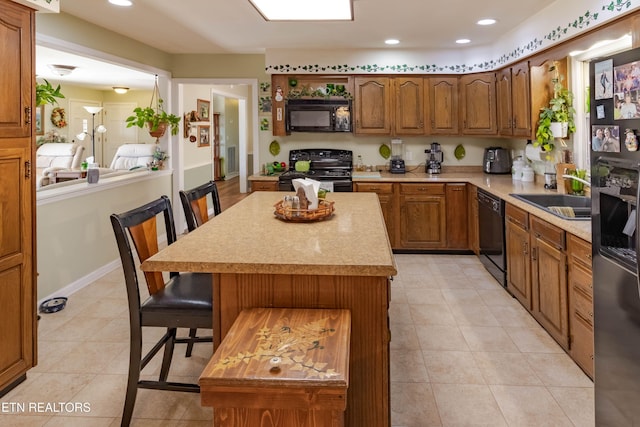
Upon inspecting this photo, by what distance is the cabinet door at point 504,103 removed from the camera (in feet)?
14.9

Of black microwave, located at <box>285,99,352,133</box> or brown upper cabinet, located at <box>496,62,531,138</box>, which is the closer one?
brown upper cabinet, located at <box>496,62,531,138</box>

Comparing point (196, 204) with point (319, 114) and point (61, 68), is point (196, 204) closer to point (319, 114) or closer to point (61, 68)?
point (319, 114)

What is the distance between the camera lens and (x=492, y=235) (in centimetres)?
413

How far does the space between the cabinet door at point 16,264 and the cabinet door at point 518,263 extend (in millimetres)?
3221

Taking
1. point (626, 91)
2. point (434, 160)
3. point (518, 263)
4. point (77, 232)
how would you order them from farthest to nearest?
point (434, 160)
point (77, 232)
point (518, 263)
point (626, 91)

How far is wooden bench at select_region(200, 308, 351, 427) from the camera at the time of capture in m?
1.16

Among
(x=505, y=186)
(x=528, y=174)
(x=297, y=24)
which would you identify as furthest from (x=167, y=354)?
(x=528, y=174)

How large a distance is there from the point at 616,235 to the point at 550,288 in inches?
50.3

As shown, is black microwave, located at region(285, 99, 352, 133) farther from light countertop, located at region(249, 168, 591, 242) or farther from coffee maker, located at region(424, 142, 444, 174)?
coffee maker, located at region(424, 142, 444, 174)

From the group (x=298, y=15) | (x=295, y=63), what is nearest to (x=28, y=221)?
(x=298, y=15)

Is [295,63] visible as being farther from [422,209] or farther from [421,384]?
[421,384]

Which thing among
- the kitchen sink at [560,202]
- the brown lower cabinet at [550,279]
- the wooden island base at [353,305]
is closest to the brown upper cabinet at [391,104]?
the kitchen sink at [560,202]

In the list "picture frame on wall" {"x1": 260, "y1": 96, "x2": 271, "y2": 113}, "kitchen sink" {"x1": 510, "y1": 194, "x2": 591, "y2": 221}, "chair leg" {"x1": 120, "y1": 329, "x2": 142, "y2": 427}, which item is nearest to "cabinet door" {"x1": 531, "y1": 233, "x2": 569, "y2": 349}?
"kitchen sink" {"x1": 510, "y1": 194, "x2": 591, "y2": 221}

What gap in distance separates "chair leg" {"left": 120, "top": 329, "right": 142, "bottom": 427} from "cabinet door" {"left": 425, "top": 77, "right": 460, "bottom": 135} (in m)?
4.28
